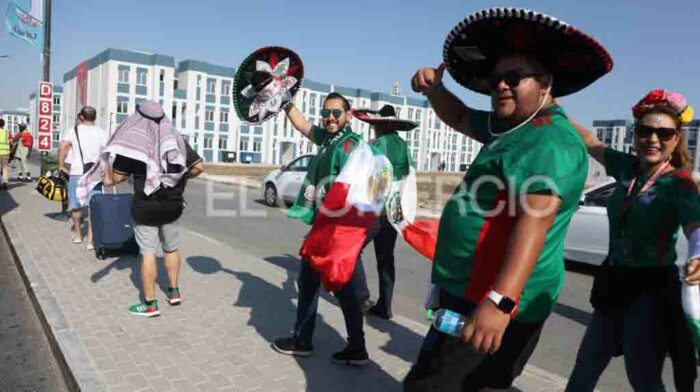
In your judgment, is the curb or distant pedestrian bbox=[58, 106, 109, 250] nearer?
the curb

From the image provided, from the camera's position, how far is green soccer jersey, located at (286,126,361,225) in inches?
142

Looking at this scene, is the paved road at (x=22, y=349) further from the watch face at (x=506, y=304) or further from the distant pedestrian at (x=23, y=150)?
the distant pedestrian at (x=23, y=150)

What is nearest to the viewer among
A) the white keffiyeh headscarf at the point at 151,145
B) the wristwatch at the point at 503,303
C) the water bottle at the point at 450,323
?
the wristwatch at the point at 503,303

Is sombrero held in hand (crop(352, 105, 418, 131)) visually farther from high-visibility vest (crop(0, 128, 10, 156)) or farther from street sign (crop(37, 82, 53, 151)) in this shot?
high-visibility vest (crop(0, 128, 10, 156))

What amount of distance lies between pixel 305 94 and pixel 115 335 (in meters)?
69.4

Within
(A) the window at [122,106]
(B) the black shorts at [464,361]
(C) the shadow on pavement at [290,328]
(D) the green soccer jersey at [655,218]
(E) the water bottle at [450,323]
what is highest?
(A) the window at [122,106]

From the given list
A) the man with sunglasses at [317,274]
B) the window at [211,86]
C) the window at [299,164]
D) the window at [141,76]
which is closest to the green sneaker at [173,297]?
the man with sunglasses at [317,274]

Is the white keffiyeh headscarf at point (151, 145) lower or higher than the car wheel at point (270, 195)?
higher

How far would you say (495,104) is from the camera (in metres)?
1.91

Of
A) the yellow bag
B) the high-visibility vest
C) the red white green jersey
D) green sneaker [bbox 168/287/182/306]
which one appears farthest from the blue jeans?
the high-visibility vest

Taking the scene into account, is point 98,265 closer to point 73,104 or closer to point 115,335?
point 115,335

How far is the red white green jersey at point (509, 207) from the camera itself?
1.65 meters

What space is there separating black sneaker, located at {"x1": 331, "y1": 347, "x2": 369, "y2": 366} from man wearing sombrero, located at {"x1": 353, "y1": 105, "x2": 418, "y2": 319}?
1234 mm

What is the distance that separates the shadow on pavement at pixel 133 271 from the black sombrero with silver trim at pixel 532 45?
164 inches
